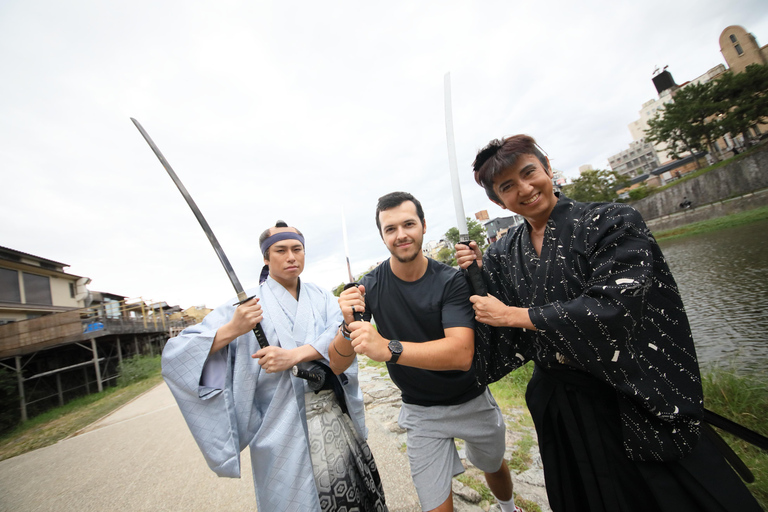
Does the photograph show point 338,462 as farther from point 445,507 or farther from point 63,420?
point 63,420

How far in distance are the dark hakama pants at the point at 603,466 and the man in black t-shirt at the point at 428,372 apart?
0.45 m

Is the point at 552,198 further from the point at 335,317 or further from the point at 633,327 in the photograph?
the point at 335,317

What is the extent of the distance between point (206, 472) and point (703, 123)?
36.0 metres

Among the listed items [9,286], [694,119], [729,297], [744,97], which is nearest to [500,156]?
[729,297]

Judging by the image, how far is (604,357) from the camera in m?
1.31

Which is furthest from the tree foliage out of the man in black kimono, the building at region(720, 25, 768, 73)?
the man in black kimono

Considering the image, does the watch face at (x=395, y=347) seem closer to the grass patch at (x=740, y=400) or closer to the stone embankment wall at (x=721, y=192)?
the grass patch at (x=740, y=400)

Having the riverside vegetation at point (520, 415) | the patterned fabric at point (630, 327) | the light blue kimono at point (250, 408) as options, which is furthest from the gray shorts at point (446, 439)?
the patterned fabric at point (630, 327)

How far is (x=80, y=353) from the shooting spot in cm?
1419

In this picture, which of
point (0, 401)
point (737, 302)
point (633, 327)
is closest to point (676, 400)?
point (633, 327)

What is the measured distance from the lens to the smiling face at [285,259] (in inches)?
87.6

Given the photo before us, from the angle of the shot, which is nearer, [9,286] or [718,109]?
[9,286]

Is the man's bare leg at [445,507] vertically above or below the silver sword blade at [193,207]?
below

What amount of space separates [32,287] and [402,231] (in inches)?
801
